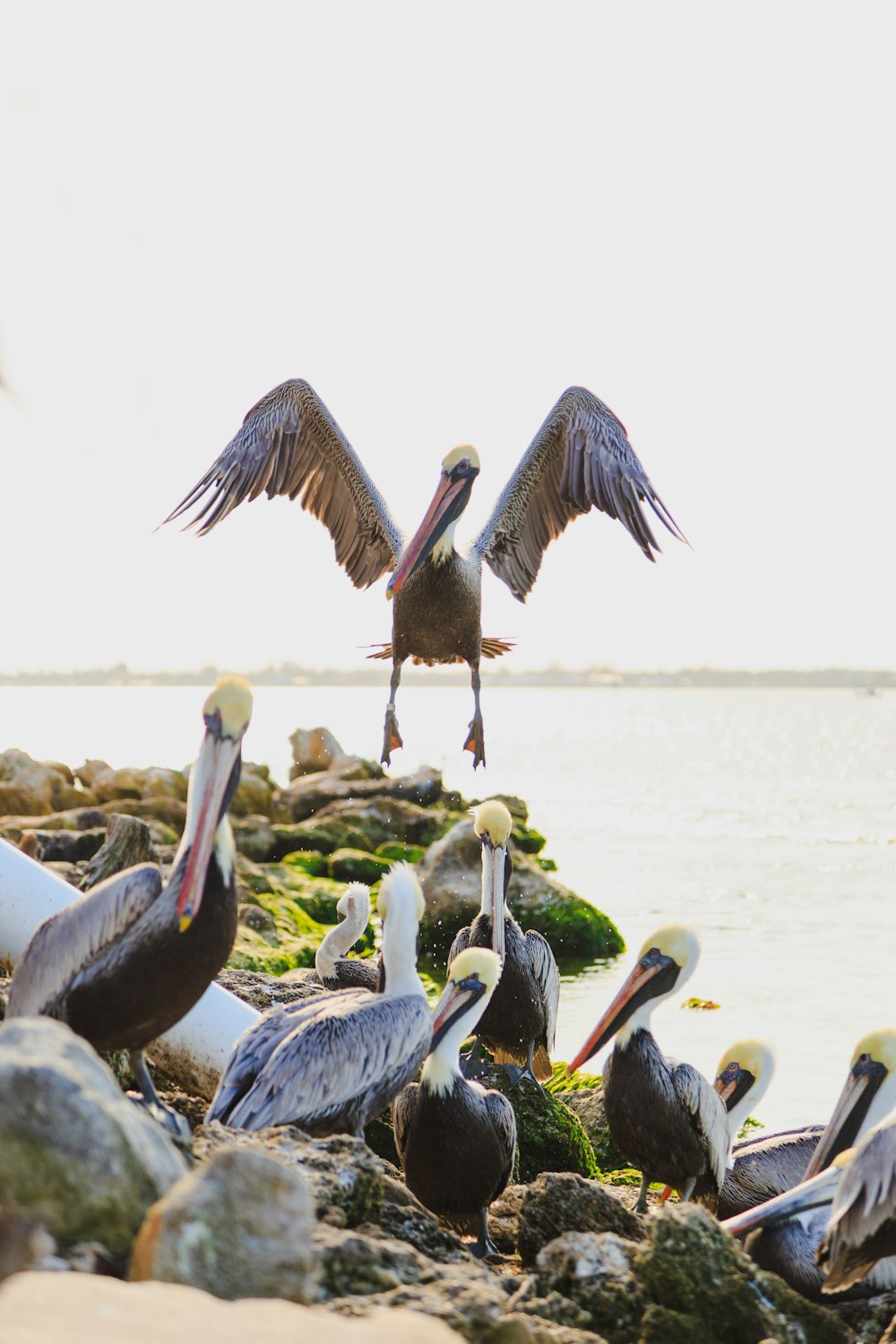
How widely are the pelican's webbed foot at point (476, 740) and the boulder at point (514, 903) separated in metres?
9.35

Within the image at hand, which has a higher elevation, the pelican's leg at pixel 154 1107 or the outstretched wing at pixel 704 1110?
the pelican's leg at pixel 154 1107

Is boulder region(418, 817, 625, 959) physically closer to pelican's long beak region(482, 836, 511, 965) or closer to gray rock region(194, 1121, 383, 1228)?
pelican's long beak region(482, 836, 511, 965)

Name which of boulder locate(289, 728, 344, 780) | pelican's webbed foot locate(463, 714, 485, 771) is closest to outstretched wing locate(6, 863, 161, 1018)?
pelican's webbed foot locate(463, 714, 485, 771)

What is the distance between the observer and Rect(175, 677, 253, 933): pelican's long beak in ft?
11.1

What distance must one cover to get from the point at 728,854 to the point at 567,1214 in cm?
2764

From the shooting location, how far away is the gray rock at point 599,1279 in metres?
3.66

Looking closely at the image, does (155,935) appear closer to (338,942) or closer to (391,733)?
(391,733)

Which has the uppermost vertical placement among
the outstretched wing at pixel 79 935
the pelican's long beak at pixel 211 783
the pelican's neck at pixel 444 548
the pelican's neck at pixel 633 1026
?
the pelican's neck at pixel 444 548

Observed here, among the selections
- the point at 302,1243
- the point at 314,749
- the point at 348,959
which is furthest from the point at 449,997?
the point at 314,749

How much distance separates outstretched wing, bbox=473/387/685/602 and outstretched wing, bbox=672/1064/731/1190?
2.04 meters

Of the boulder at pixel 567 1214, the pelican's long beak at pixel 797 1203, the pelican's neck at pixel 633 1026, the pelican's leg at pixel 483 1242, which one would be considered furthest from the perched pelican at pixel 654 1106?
the boulder at pixel 567 1214

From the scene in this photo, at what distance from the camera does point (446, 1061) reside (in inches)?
202

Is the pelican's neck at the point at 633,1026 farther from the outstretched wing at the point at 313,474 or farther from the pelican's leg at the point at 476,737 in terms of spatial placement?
the outstretched wing at the point at 313,474

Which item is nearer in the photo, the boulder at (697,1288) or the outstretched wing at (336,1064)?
the boulder at (697,1288)
